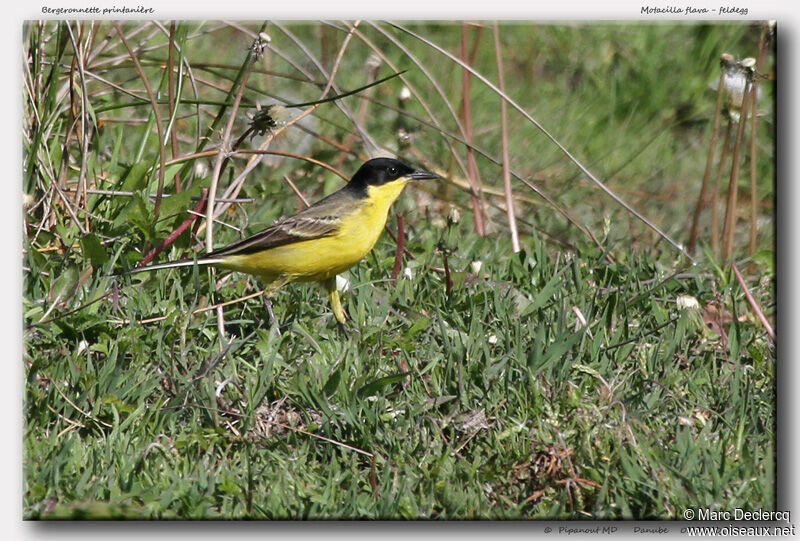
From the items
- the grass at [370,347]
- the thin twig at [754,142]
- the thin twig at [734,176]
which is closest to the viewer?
the grass at [370,347]

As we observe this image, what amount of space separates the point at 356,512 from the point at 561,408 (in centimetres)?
89

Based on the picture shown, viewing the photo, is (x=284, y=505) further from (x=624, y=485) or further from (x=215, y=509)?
(x=624, y=485)

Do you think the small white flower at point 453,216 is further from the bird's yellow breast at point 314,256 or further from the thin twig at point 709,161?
the thin twig at point 709,161

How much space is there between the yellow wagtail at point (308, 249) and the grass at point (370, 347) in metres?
0.16

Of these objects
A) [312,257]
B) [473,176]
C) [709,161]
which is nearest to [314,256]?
[312,257]

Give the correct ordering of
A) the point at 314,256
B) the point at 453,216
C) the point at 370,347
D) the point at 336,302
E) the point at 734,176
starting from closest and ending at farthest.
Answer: the point at 370,347 → the point at 314,256 → the point at 336,302 → the point at 734,176 → the point at 453,216

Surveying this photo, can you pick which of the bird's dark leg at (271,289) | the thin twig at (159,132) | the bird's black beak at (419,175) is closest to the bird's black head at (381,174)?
the bird's black beak at (419,175)

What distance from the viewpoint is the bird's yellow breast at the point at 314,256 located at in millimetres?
4887

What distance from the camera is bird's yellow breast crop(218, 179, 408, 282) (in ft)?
16.0

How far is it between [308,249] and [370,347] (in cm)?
60

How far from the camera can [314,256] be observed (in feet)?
Answer: 16.1

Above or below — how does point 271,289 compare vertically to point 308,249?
below

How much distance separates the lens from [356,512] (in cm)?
394

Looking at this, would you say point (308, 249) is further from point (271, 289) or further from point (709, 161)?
point (709, 161)
